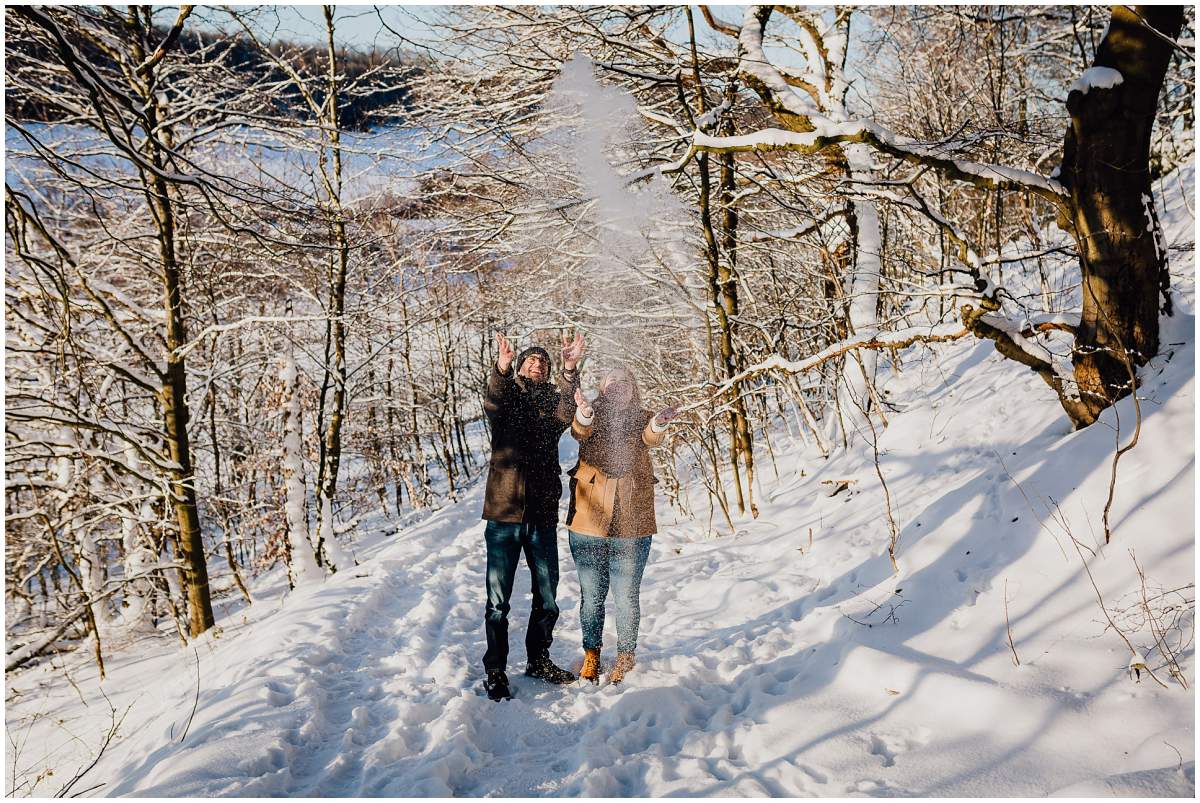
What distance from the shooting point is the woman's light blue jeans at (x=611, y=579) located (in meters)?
3.20

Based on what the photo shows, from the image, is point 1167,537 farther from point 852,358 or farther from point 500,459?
point 852,358

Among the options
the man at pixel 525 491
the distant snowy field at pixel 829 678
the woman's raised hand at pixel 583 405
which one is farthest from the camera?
the man at pixel 525 491

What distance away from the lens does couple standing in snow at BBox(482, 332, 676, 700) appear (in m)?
3.16

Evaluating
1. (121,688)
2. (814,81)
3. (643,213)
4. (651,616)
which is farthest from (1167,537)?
(121,688)

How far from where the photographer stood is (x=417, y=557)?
6965 millimetres

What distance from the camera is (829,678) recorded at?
2.87 meters

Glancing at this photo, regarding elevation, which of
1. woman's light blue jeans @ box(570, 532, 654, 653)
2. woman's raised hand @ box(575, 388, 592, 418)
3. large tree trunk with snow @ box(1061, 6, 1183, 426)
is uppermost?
large tree trunk with snow @ box(1061, 6, 1183, 426)

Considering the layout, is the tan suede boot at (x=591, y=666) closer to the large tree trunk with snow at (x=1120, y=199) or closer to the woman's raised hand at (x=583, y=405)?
the woman's raised hand at (x=583, y=405)

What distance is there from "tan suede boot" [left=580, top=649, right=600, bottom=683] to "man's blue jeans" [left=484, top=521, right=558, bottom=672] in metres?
0.24

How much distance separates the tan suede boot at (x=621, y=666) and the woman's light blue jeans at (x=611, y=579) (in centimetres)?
3

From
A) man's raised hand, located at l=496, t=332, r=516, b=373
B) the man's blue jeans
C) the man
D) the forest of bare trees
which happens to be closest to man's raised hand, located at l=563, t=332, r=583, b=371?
the man

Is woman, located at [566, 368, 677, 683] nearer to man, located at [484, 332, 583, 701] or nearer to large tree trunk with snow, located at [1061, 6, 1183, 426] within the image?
man, located at [484, 332, 583, 701]

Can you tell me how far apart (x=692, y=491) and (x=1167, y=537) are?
245 inches

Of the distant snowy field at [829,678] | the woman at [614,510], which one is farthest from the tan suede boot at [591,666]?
the distant snowy field at [829,678]
